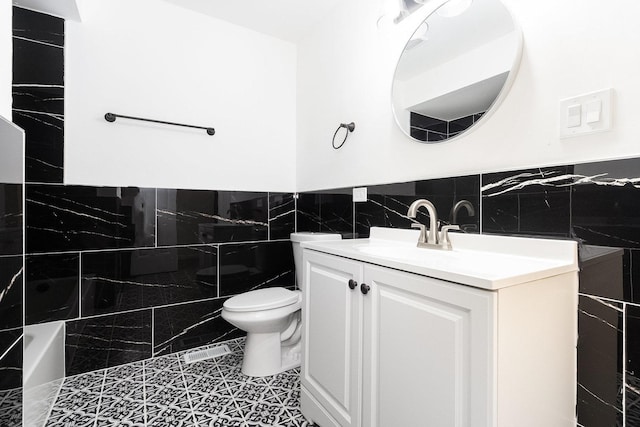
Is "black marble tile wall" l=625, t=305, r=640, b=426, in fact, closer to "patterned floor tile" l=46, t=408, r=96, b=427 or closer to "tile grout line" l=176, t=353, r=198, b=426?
"tile grout line" l=176, t=353, r=198, b=426

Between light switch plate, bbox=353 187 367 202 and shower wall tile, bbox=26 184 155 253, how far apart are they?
1.28 meters

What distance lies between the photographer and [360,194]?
1.87 m

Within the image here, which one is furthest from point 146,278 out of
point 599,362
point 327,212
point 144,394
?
point 599,362

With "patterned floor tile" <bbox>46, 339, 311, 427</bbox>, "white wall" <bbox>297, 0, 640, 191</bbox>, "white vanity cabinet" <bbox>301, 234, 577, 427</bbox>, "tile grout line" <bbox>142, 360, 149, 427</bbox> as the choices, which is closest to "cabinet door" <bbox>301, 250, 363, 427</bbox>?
"white vanity cabinet" <bbox>301, 234, 577, 427</bbox>

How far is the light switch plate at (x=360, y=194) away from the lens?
72.6 inches

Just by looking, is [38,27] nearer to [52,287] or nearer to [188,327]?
[52,287]

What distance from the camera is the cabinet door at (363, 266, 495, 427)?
75 cm

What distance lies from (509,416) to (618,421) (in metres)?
0.45

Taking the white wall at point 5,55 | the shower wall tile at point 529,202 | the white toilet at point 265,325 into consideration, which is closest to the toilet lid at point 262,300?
the white toilet at point 265,325

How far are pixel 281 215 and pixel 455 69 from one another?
1.57 m

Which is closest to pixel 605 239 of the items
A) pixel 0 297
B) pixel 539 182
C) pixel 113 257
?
pixel 539 182

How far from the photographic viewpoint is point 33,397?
1.27 m

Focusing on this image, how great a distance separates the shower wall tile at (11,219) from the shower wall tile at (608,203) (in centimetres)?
166

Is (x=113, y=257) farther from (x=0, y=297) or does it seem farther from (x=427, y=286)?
(x=427, y=286)
